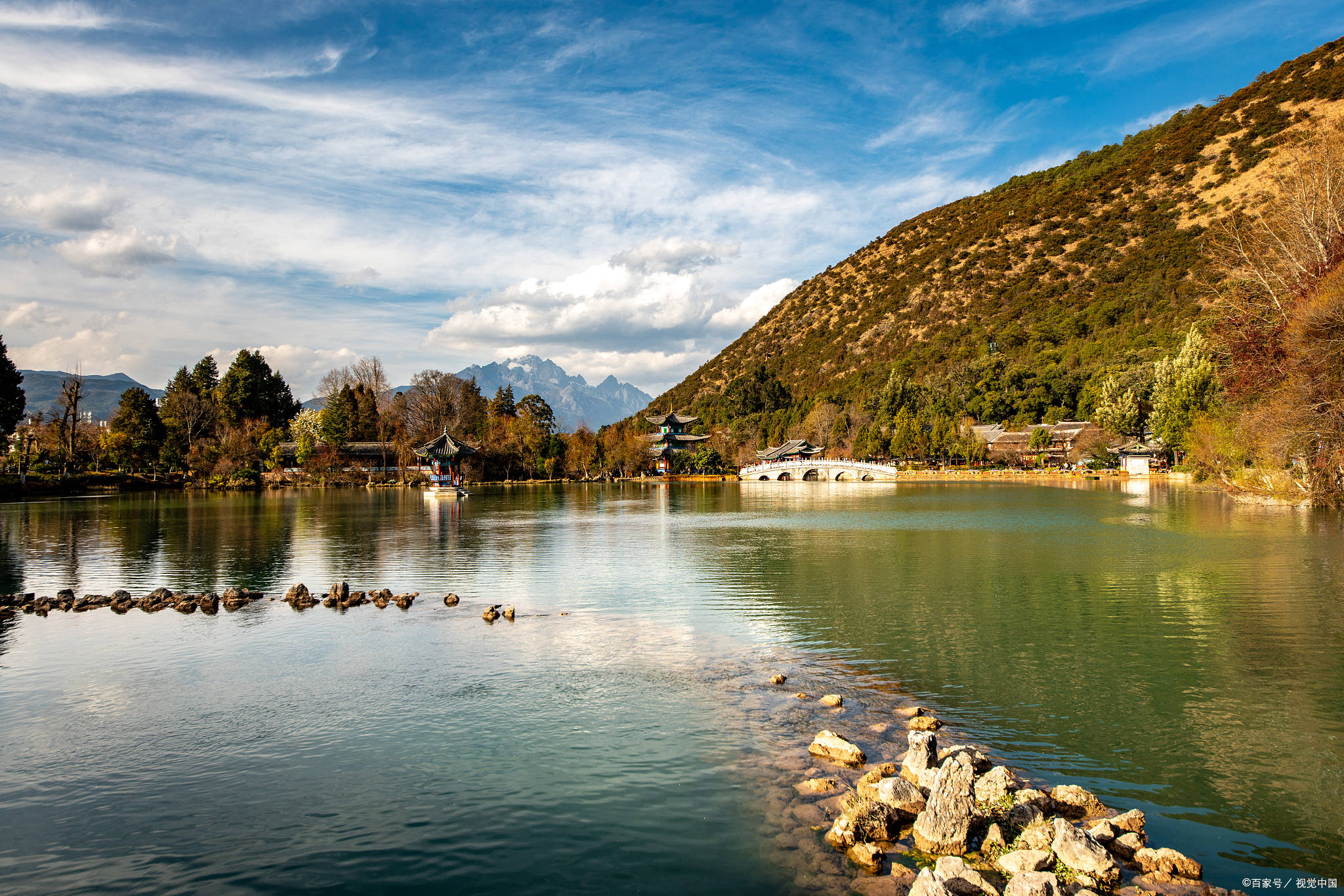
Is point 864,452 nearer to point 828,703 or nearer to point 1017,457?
point 1017,457

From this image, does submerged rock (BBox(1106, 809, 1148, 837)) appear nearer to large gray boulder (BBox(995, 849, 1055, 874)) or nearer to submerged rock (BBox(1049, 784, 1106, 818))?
submerged rock (BBox(1049, 784, 1106, 818))

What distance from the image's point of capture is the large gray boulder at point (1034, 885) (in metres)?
5.93

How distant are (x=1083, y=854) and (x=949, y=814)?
113 cm

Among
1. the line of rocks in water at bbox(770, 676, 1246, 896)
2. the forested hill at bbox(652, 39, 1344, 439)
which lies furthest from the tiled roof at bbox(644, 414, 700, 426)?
the line of rocks in water at bbox(770, 676, 1246, 896)

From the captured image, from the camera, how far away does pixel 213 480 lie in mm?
79812

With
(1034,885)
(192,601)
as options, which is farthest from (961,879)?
(192,601)

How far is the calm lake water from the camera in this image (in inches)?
288

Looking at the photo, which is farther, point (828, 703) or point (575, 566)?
point (575, 566)

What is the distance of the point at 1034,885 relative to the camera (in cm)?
599

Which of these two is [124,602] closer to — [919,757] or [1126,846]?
[919,757]

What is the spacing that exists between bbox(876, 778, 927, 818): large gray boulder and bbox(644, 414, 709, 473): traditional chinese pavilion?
100979mm

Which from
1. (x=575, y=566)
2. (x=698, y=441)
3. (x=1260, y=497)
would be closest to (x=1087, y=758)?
(x=575, y=566)

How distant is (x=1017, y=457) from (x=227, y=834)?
3749 inches

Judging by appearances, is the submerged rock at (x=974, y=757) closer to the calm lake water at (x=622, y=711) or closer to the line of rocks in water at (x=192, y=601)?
the calm lake water at (x=622, y=711)
